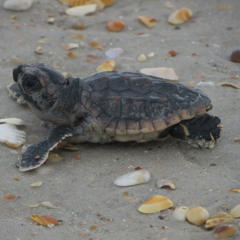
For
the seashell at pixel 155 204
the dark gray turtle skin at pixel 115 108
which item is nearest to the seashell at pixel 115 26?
the dark gray turtle skin at pixel 115 108

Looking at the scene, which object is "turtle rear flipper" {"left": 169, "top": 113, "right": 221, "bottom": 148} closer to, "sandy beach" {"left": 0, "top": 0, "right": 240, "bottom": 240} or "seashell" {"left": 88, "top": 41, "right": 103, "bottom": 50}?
"sandy beach" {"left": 0, "top": 0, "right": 240, "bottom": 240}

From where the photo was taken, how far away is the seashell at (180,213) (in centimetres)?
335

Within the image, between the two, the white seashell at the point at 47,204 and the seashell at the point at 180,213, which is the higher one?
the seashell at the point at 180,213

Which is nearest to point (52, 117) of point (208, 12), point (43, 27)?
point (43, 27)

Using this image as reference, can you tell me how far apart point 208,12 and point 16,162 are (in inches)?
115

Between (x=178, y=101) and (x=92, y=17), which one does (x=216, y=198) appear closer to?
(x=178, y=101)

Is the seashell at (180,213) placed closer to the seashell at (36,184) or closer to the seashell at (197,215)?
the seashell at (197,215)

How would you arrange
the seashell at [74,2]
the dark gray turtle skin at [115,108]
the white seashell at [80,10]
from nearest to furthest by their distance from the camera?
the dark gray turtle skin at [115,108], the white seashell at [80,10], the seashell at [74,2]

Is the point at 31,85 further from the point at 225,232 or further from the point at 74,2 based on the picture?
the point at 74,2

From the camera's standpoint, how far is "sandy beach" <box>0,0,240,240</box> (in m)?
3.33

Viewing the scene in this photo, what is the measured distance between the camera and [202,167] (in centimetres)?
388

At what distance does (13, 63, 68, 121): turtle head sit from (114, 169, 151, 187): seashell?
2.57ft

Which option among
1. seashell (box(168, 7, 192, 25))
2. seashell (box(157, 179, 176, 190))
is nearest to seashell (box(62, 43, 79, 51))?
seashell (box(168, 7, 192, 25))

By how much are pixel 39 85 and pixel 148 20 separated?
2091 millimetres
